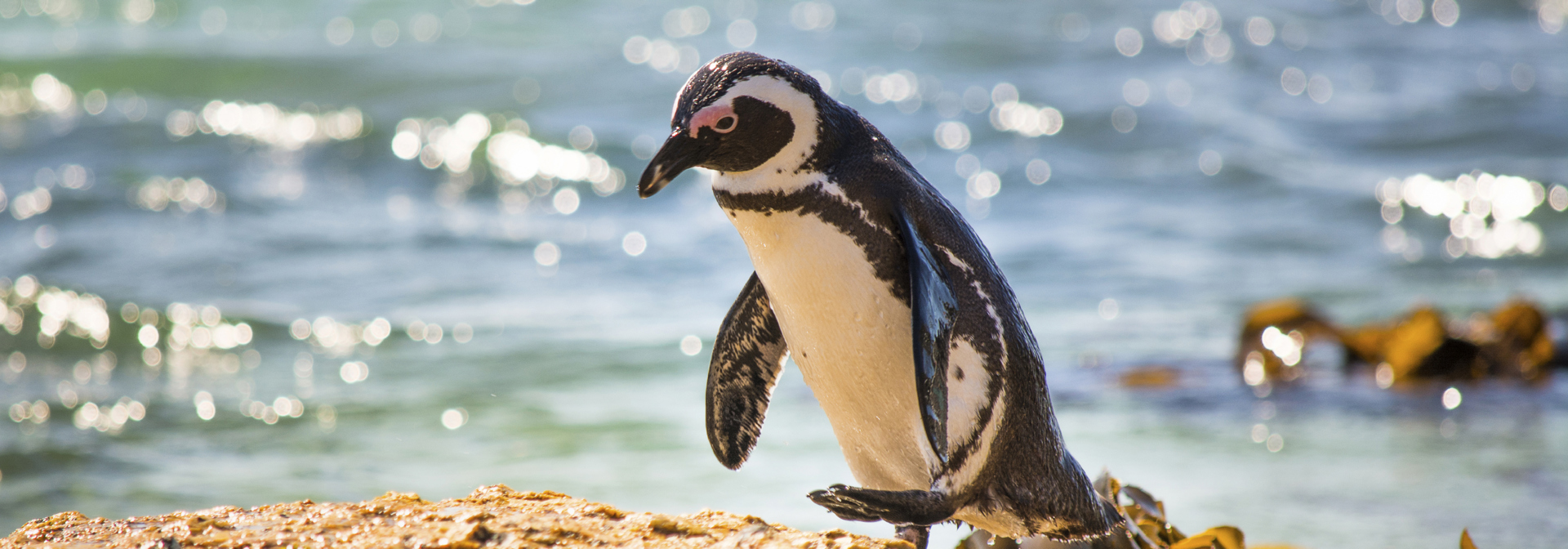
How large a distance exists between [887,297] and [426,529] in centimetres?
82

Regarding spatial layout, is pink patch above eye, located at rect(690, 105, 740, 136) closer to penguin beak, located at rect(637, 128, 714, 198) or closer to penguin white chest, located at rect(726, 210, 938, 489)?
penguin beak, located at rect(637, 128, 714, 198)

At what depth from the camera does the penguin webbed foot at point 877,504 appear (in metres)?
1.93

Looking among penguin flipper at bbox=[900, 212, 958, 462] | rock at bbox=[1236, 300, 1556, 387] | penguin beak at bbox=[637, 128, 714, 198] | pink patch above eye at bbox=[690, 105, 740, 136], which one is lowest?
penguin flipper at bbox=[900, 212, 958, 462]

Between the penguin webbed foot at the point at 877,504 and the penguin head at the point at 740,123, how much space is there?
54 centimetres

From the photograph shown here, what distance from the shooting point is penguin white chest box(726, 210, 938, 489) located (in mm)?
2125

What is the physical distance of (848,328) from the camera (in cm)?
216

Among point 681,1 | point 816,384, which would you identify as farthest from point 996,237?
point 681,1

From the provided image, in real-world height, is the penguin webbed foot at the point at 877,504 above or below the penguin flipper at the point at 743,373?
below

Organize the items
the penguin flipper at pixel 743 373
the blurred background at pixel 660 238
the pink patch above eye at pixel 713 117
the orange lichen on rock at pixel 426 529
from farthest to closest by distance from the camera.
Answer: the blurred background at pixel 660 238 → the penguin flipper at pixel 743 373 → the pink patch above eye at pixel 713 117 → the orange lichen on rock at pixel 426 529

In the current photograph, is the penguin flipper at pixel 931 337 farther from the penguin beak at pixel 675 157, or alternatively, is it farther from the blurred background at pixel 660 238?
the blurred background at pixel 660 238

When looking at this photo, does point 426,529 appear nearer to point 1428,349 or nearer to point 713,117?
point 713,117

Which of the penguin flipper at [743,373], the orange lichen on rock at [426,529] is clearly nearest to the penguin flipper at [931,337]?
the orange lichen on rock at [426,529]

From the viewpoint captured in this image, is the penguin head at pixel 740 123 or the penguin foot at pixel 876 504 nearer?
the penguin foot at pixel 876 504

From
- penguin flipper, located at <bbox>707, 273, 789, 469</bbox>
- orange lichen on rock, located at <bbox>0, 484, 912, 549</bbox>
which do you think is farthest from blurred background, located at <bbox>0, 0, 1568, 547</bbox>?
orange lichen on rock, located at <bbox>0, 484, 912, 549</bbox>
